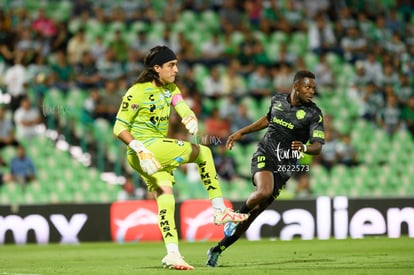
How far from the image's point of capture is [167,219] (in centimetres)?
975

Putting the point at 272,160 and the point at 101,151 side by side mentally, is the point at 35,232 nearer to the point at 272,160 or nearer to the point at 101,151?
the point at 101,151

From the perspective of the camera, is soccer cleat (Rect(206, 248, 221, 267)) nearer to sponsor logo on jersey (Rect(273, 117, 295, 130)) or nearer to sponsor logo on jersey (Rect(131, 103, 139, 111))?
sponsor logo on jersey (Rect(273, 117, 295, 130))

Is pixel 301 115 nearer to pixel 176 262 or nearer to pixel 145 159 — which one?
pixel 145 159

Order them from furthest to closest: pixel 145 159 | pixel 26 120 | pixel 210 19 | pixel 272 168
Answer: pixel 210 19 → pixel 26 120 → pixel 272 168 → pixel 145 159

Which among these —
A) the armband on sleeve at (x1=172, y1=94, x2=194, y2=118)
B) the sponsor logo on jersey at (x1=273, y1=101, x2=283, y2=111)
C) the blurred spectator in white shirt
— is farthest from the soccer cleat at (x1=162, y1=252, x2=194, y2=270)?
the blurred spectator in white shirt

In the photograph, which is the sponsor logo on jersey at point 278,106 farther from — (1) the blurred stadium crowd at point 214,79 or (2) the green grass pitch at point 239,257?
(1) the blurred stadium crowd at point 214,79

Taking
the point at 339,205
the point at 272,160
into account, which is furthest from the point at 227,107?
the point at 272,160

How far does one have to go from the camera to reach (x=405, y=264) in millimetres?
10258

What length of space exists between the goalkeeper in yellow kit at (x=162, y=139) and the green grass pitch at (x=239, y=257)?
1.92 feet

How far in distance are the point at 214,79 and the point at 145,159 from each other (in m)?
11.7

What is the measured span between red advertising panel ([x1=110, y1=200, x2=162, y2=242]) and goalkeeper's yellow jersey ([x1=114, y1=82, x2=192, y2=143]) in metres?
7.09

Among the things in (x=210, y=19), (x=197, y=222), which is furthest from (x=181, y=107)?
(x=210, y=19)

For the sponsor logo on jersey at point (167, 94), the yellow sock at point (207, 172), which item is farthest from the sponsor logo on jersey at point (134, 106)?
the yellow sock at point (207, 172)

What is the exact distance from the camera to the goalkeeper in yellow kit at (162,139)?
9766mm
